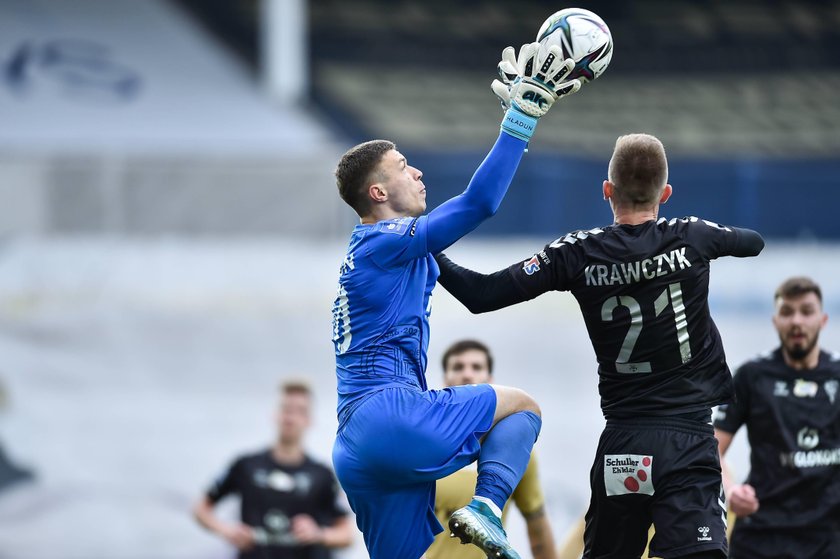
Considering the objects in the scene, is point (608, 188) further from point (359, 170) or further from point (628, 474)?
point (628, 474)

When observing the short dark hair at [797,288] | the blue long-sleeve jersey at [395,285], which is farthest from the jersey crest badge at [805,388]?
the blue long-sleeve jersey at [395,285]

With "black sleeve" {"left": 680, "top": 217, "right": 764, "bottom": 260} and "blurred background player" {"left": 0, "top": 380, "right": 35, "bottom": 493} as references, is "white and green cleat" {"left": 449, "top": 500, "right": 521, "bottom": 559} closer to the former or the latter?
"black sleeve" {"left": 680, "top": 217, "right": 764, "bottom": 260}

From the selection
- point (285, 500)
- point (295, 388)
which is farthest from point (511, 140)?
point (285, 500)

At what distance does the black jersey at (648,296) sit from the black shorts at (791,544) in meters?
2.08

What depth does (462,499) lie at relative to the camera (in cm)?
632

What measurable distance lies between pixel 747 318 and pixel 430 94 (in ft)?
33.2

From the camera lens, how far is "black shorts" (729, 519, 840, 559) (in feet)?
21.5

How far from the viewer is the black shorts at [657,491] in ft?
15.3

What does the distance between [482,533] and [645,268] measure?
115 centimetres

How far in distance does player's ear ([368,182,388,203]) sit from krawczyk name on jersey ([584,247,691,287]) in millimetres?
873

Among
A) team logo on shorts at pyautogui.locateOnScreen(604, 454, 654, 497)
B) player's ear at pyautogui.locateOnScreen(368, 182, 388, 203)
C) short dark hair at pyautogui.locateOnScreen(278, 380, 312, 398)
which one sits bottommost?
team logo on shorts at pyautogui.locateOnScreen(604, 454, 654, 497)

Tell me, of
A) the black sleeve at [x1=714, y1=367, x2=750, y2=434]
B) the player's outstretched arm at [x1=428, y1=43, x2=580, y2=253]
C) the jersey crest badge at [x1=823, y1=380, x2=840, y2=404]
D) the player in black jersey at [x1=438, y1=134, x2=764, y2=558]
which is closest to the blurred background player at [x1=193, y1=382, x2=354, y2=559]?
the black sleeve at [x1=714, y1=367, x2=750, y2=434]

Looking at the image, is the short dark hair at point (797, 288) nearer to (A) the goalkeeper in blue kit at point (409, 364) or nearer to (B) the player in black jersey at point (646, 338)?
(B) the player in black jersey at point (646, 338)

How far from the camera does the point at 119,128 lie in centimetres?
1750
